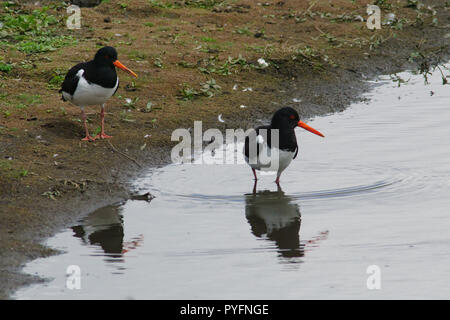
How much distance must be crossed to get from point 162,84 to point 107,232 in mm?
5372

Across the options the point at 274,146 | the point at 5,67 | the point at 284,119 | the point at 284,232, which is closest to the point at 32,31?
the point at 5,67

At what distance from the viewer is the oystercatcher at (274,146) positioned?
9242mm

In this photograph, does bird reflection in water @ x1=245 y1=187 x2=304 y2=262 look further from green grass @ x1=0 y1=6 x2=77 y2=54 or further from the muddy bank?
green grass @ x1=0 y1=6 x2=77 y2=54

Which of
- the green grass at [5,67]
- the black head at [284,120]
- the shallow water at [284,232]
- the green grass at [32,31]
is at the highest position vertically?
the green grass at [32,31]

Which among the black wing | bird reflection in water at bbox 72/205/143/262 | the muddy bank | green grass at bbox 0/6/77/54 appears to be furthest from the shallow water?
green grass at bbox 0/6/77/54

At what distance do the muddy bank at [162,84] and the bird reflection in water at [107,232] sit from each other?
193mm

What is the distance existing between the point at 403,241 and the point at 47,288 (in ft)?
11.5

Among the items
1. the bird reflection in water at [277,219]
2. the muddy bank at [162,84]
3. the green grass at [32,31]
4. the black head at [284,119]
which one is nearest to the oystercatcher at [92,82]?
the muddy bank at [162,84]

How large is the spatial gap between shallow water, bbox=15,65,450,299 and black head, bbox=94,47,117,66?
177cm

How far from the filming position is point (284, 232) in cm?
795

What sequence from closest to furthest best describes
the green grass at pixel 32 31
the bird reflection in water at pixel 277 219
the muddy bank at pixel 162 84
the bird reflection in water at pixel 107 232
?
the bird reflection in water at pixel 107 232 → the bird reflection in water at pixel 277 219 → the muddy bank at pixel 162 84 → the green grass at pixel 32 31

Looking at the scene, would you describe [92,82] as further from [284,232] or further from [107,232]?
[284,232]

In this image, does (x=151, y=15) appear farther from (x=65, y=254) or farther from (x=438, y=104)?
(x=65, y=254)

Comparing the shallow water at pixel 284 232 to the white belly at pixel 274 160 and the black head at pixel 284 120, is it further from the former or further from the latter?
the black head at pixel 284 120
